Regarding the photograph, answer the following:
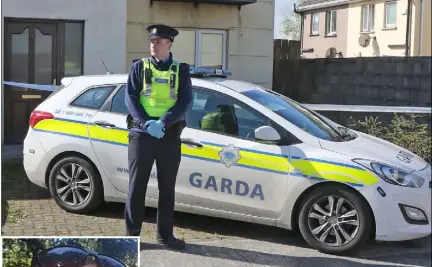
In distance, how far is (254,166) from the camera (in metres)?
3.62

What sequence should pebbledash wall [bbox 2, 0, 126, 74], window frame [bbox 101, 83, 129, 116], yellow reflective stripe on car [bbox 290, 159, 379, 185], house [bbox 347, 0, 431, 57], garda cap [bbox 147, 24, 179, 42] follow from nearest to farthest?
house [bbox 347, 0, 431, 57], garda cap [bbox 147, 24, 179, 42], yellow reflective stripe on car [bbox 290, 159, 379, 185], pebbledash wall [bbox 2, 0, 126, 74], window frame [bbox 101, 83, 129, 116]

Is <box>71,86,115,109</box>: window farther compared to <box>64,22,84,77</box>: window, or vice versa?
<box>71,86,115,109</box>: window

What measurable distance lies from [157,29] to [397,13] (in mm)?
1091

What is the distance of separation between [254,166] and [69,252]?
122 centimetres

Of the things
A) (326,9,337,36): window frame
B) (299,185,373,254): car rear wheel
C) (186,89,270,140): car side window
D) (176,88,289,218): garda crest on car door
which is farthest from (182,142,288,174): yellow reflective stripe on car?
(326,9,337,36): window frame

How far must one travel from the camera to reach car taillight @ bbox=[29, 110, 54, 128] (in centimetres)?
367

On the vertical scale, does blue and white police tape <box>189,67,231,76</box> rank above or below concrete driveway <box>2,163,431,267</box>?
above

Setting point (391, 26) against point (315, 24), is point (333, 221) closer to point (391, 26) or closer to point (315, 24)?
point (315, 24)

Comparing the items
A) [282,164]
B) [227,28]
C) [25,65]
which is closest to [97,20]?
[25,65]

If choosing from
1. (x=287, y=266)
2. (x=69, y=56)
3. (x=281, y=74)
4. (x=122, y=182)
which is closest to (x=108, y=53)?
(x=69, y=56)

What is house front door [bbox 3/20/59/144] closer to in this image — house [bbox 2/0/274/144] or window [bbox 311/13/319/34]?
house [bbox 2/0/274/144]

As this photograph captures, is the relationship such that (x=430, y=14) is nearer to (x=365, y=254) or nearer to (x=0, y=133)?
(x=365, y=254)

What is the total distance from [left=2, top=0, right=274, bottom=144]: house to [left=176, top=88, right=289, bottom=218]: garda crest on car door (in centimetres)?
38

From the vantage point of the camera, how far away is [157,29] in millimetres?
3010
